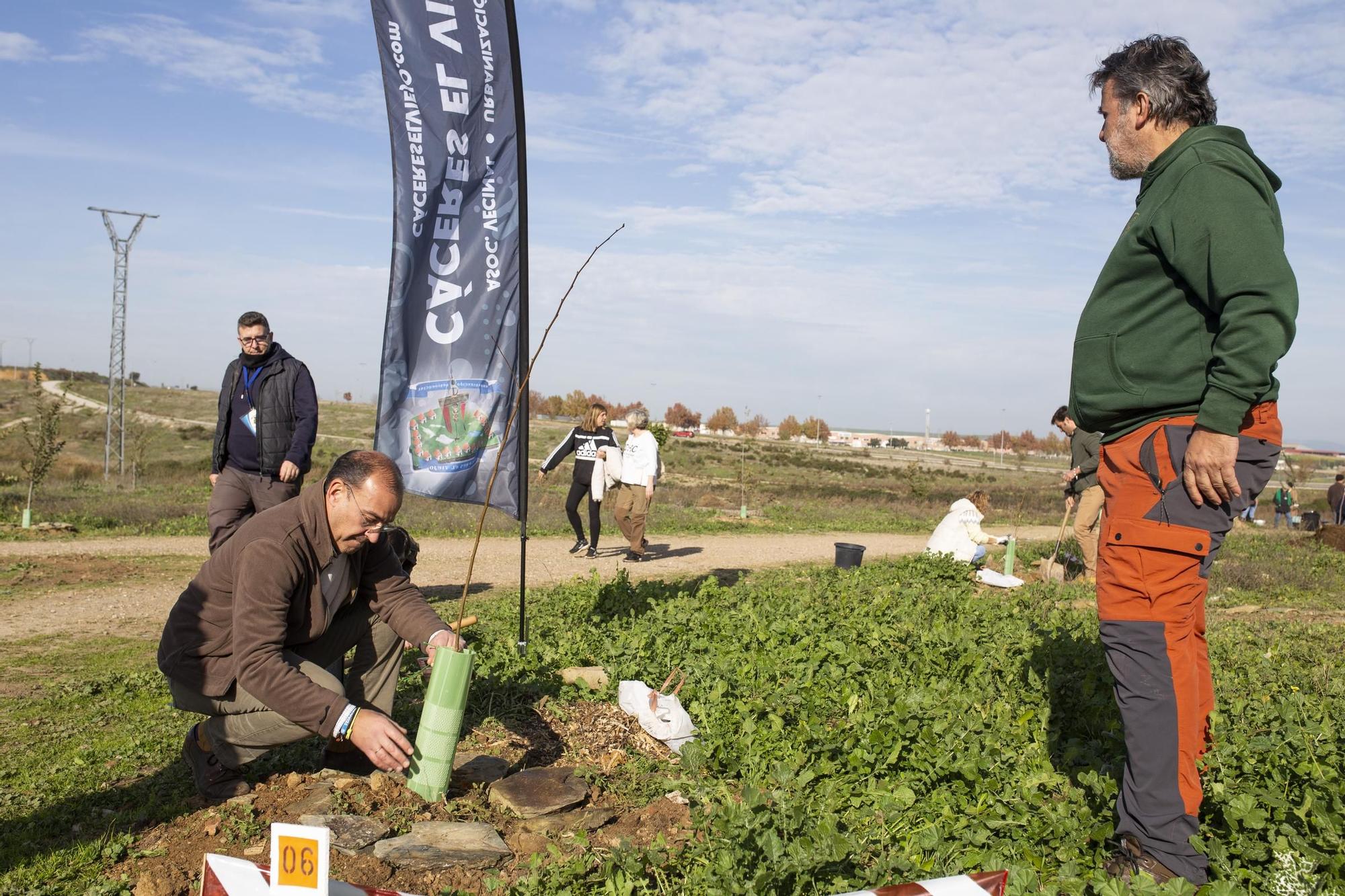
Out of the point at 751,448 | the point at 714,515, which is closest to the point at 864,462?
the point at 751,448

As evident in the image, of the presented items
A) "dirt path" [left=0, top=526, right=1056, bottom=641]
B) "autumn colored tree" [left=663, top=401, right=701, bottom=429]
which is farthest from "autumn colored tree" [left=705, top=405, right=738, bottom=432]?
"dirt path" [left=0, top=526, right=1056, bottom=641]

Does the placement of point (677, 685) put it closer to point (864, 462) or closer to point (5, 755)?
point (5, 755)

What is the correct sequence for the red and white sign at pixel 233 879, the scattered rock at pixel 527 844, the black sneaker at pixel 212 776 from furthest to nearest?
1. the black sneaker at pixel 212 776
2. the scattered rock at pixel 527 844
3. the red and white sign at pixel 233 879

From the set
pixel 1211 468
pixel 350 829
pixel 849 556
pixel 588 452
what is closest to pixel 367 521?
pixel 350 829

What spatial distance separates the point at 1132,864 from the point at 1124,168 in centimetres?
223

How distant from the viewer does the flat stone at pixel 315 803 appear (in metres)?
3.64

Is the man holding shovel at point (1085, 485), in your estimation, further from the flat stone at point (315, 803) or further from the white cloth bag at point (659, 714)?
the flat stone at point (315, 803)

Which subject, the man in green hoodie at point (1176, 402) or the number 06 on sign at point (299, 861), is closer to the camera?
the number 06 on sign at point (299, 861)

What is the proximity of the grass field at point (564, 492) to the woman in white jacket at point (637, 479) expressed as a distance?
331 cm

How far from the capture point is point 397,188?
5.63m

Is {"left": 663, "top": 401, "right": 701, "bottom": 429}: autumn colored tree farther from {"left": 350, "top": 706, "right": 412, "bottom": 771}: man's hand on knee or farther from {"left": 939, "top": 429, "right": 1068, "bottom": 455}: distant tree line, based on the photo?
{"left": 350, "top": 706, "right": 412, "bottom": 771}: man's hand on knee

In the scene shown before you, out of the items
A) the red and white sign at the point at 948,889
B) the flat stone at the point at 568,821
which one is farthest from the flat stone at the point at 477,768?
the red and white sign at the point at 948,889

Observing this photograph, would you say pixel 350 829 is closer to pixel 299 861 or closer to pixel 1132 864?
pixel 299 861

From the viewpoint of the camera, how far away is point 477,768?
4.15 metres
